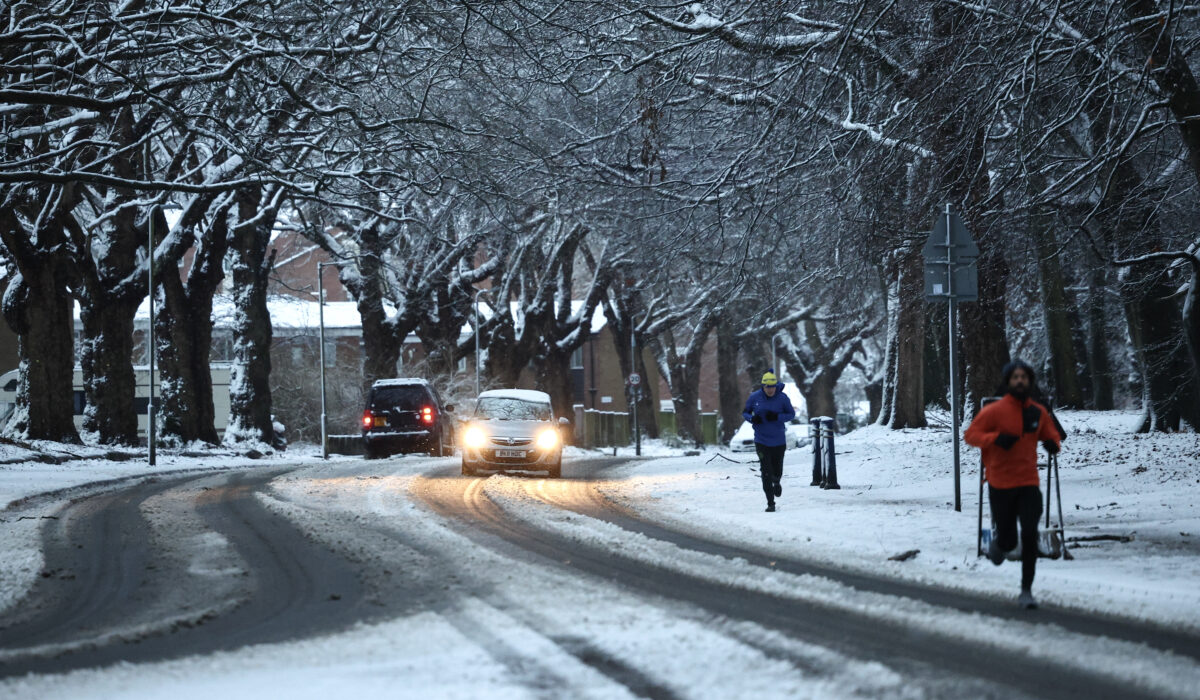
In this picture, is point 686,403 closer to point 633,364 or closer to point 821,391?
point 633,364

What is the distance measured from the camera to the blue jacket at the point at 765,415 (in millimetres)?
17000

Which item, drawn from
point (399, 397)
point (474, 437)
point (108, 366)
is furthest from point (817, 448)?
point (108, 366)

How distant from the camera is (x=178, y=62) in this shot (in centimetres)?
2298

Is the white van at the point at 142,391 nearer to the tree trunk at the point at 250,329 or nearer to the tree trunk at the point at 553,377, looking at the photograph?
the tree trunk at the point at 553,377

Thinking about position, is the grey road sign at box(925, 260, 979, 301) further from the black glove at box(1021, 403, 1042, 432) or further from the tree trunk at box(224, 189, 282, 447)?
the tree trunk at box(224, 189, 282, 447)

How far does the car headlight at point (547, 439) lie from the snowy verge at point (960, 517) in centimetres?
145

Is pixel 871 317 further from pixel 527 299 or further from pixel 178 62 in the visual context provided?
pixel 178 62

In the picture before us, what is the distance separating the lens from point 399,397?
118 feet

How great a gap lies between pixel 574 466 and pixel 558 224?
15.3 meters

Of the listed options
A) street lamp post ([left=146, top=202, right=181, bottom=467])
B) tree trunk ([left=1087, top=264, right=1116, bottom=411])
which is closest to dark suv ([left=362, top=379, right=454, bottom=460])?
street lamp post ([left=146, top=202, right=181, bottom=467])

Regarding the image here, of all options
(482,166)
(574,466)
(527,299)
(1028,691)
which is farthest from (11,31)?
(527,299)

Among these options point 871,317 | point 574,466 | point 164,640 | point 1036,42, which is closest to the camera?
point 164,640

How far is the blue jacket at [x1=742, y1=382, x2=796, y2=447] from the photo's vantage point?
55.8 ft

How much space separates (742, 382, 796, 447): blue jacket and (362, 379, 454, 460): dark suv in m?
20.0
